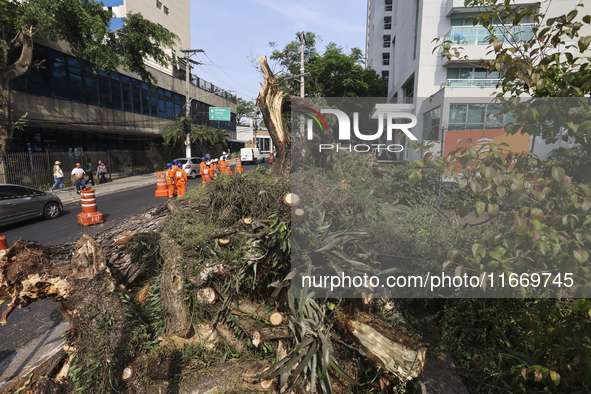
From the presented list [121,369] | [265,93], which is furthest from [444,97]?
[121,369]

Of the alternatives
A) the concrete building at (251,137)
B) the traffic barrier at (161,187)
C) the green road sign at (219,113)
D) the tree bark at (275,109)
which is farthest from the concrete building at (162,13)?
the concrete building at (251,137)

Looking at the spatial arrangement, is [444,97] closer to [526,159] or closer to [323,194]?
[323,194]

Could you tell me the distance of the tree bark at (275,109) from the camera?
815cm

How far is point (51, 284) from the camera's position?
3.62 meters

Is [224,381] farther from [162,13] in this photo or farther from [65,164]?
[162,13]

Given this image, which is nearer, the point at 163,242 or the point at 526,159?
the point at 526,159

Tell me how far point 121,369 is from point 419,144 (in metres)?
3.60

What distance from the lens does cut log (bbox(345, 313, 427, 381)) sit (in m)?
2.74

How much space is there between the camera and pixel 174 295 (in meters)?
3.75

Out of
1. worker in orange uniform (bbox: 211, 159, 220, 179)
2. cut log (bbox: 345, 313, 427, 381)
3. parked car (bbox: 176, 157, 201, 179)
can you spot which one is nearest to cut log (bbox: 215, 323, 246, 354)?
cut log (bbox: 345, 313, 427, 381)

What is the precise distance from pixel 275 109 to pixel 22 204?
8200mm

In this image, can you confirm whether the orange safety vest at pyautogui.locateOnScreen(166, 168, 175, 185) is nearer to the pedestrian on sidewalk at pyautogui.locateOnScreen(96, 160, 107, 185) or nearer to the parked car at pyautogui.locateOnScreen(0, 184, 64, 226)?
the parked car at pyautogui.locateOnScreen(0, 184, 64, 226)

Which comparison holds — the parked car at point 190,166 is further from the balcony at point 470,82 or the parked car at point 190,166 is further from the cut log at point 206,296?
the cut log at point 206,296

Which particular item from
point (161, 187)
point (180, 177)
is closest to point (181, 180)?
point (180, 177)
